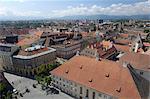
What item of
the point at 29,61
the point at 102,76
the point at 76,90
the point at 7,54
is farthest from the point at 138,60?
the point at 7,54

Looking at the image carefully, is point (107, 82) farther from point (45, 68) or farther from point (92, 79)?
point (45, 68)

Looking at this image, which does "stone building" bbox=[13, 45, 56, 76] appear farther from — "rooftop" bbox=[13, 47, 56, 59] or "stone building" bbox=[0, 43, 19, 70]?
"stone building" bbox=[0, 43, 19, 70]

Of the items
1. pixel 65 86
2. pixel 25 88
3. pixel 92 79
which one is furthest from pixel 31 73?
pixel 92 79

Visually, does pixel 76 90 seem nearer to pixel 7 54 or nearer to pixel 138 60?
pixel 138 60

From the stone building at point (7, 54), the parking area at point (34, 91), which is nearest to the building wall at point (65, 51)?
the stone building at point (7, 54)

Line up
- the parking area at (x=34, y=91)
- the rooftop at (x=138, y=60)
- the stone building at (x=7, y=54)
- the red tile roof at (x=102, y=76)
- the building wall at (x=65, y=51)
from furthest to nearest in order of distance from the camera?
the building wall at (x=65, y=51) → the stone building at (x=7, y=54) → the rooftop at (x=138, y=60) → the parking area at (x=34, y=91) → the red tile roof at (x=102, y=76)

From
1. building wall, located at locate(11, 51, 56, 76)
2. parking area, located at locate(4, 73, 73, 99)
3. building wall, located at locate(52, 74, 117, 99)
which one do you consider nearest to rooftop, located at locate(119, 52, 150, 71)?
building wall, located at locate(52, 74, 117, 99)

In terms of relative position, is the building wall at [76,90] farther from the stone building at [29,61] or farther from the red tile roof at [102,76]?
the stone building at [29,61]
